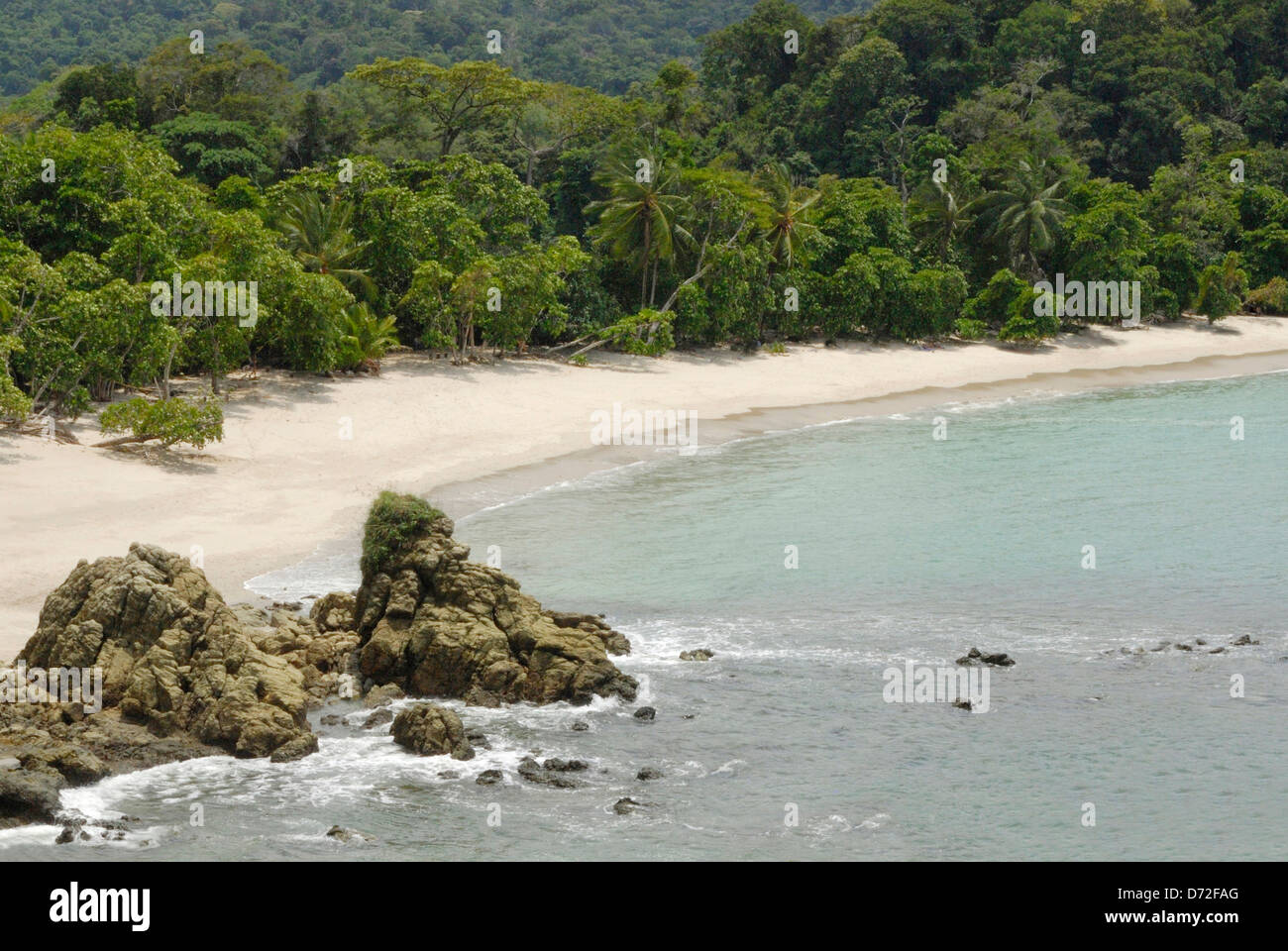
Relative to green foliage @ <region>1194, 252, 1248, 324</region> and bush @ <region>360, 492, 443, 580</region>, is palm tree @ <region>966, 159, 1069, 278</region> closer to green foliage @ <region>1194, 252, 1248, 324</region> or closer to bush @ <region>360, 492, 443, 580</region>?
green foliage @ <region>1194, 252, 1248, 324</region>

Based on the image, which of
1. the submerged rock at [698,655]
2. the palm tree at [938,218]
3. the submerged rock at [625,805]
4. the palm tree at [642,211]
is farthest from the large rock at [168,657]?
the palm tree at [938,218]

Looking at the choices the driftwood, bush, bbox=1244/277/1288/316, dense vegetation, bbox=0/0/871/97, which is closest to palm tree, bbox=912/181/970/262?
bush, bbox=1244/277/1288/316

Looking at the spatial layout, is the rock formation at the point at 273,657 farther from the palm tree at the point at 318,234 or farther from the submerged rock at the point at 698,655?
the palm tree at the point at 318,234

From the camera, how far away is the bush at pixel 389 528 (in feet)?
74.5

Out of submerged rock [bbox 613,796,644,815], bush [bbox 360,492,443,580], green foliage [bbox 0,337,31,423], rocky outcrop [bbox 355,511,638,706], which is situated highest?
green foliage [bbox 0,337,31,423]

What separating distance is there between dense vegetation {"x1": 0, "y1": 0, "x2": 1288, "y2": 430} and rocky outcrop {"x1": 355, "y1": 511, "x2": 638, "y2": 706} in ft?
42.8

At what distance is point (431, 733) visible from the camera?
19.6 m

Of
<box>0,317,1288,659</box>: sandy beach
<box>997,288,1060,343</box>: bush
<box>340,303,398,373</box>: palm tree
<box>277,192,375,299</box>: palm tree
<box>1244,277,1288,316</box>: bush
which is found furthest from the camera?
<box>1244,277,1288,316</box>: bush

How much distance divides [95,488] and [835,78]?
5713cm

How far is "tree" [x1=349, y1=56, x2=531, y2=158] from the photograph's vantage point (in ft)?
208

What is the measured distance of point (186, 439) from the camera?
109ft

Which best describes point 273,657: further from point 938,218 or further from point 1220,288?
point 1220,288

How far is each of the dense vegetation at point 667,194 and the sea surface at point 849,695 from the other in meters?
10.2

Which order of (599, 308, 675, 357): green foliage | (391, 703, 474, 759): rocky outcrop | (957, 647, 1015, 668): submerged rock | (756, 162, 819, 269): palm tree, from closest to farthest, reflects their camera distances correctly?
(391, 703, 474, 759): rocky outcrop < (957, 647, 1015, 668): submerged rock < (599, 308, 675, 357): green foliage < (756, 162, 819, 269): palm tree
